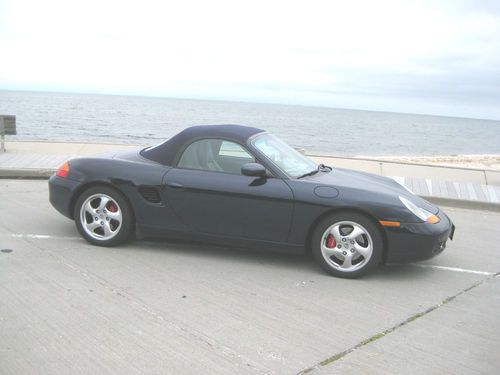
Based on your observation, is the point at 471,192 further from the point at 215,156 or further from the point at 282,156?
the point at 215,156

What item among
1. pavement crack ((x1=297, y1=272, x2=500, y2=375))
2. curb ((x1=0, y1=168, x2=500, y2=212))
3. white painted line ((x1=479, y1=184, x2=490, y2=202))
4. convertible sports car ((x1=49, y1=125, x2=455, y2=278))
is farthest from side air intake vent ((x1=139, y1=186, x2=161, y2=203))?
white painted line ((x1=479, y1=184, x2=490, y2=202))

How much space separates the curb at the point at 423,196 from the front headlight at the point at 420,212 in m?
3.99

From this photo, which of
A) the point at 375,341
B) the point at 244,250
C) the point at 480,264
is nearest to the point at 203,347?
the point at 375,341

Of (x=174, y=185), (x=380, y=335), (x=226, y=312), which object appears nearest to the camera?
(x=380, y=335)

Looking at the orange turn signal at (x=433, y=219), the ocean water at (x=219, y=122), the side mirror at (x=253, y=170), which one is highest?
the side mirror at (x=253, y=170)

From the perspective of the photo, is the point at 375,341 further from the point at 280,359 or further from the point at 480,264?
the point at 480,264

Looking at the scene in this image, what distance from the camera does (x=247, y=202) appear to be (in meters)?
4.83

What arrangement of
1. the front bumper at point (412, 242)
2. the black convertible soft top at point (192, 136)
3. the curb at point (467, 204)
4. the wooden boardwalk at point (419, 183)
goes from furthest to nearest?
the wooden boardwalk at point (419, 183)
the curb at point (467, 204)
the black convertible soft top at point (192, 136)
the front bumper at point (412, 242)

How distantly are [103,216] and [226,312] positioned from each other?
2066 millimetres

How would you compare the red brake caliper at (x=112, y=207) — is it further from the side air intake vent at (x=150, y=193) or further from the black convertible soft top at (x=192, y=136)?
the black convertible soft top at (x=192, y=136)

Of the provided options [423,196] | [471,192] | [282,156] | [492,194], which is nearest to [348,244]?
[282,156]

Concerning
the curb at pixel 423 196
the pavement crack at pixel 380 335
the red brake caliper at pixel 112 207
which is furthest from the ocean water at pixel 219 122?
the pavement crack at pixel 380 335

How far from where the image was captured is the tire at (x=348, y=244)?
464 centimetres

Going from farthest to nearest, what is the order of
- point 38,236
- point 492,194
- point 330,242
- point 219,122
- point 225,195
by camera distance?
point 219,122, point 492,194, point 38,236, point 225,195, point 330,242
